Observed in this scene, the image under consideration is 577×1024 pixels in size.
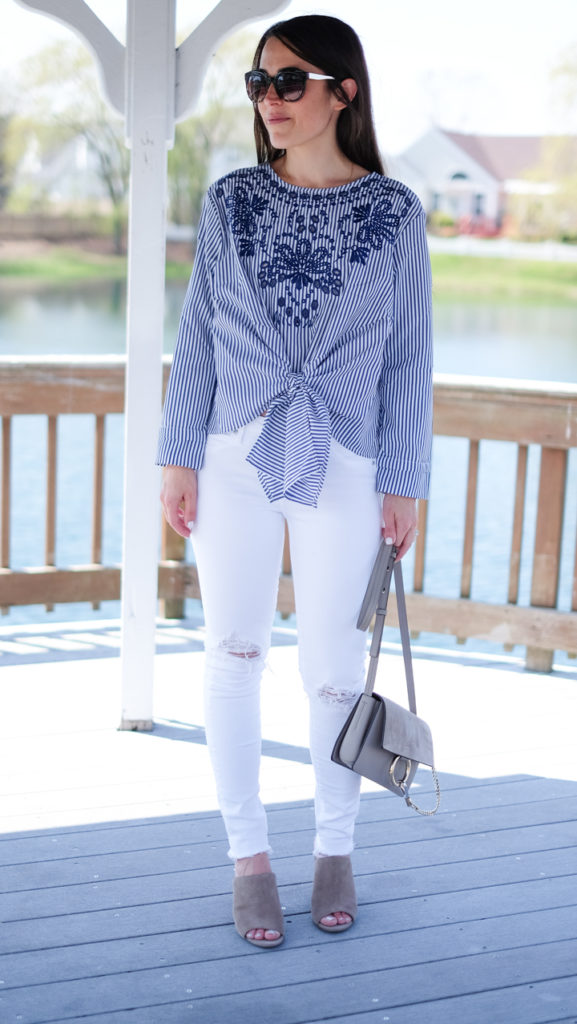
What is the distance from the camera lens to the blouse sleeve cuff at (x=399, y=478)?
66.7 inches

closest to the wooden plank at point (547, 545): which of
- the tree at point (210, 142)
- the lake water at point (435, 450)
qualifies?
the lake water at point (435, 450)

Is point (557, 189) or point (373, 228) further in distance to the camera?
point (557, 189)

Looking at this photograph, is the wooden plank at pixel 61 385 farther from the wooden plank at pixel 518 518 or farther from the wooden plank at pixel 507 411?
the wooden plank at pixel 518 518

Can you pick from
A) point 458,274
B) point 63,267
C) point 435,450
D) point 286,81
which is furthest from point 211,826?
point 458,274

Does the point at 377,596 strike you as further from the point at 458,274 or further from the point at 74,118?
the point at 458,274

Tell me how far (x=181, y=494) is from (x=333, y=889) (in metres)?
0.71

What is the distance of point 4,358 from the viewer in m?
3.26

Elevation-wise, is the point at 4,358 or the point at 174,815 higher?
the point at 4,358

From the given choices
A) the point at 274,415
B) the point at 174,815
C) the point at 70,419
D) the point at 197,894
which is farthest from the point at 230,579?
the point at 70,419

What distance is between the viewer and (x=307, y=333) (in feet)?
5.41

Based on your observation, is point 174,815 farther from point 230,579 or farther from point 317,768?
point 230,579

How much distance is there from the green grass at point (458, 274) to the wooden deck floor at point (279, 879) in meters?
12.2

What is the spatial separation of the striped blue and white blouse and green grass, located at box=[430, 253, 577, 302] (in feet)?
48.3

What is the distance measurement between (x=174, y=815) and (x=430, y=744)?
67 cm
